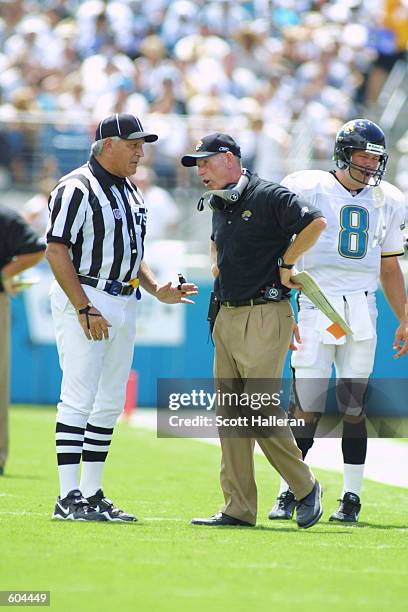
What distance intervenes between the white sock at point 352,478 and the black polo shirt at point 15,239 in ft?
9.86

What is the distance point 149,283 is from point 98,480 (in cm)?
115

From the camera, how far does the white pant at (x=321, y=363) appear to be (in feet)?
22.9

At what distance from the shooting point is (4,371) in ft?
29.7

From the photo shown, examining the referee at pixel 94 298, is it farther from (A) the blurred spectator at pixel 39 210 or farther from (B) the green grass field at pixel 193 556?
(A) the blurred spectator at pixel 39 210

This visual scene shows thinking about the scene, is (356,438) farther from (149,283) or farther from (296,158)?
(296,158)

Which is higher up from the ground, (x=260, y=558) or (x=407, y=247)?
(x=407, y=247)

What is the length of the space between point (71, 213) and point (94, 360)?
779 millimetres

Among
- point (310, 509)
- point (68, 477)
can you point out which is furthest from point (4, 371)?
point (310, 509)

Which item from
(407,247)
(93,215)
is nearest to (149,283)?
(93,215)

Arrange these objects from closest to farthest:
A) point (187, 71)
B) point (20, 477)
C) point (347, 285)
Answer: point (347, 285)
point (20, 477)
point (187, 71)

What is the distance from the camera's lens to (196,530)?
611cm

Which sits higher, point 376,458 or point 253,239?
point 253,239

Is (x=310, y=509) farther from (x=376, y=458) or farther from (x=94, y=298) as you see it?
(x=376, y=458)

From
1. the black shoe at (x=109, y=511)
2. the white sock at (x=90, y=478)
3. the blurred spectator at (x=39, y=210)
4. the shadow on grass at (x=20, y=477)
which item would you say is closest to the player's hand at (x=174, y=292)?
the white sock at (x=90, y=478)
